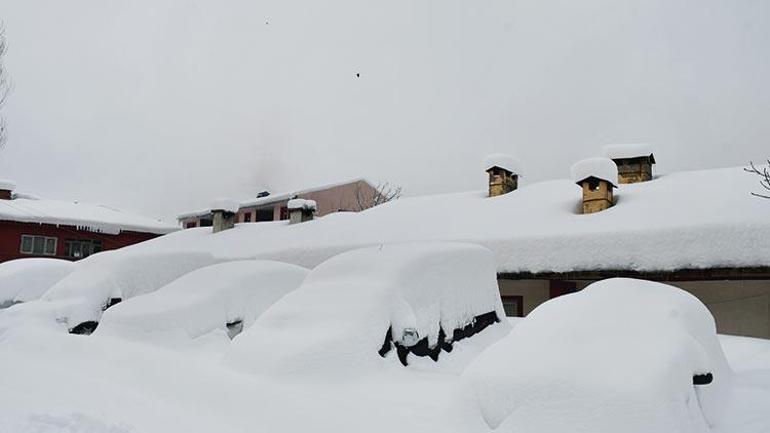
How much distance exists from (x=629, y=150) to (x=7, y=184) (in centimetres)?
2970

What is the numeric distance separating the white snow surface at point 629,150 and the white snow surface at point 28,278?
15.1 m

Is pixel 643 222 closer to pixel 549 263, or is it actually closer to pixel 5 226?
pixel 549 263

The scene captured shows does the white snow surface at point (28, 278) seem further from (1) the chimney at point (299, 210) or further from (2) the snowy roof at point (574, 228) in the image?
(1) the chimney at point (299, 210)

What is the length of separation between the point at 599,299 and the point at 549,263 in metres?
6.78

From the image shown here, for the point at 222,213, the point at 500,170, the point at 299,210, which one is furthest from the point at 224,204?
the point at 500,170

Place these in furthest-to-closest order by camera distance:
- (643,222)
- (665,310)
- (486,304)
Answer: (643,222) → (486,304) → (665,310)

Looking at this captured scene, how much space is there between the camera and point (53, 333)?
7.95 metres

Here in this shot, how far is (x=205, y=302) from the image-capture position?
7.65m

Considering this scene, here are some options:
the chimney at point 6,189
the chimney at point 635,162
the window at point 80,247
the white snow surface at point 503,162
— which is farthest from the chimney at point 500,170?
the chimney at point 6,189

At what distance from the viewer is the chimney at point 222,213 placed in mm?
20672

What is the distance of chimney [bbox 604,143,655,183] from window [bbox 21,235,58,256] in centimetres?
2570

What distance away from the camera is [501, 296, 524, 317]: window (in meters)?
12.7

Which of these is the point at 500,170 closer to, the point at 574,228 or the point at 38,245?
the point at 574,228

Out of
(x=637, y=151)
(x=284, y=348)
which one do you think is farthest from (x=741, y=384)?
(x=637, y=151)
